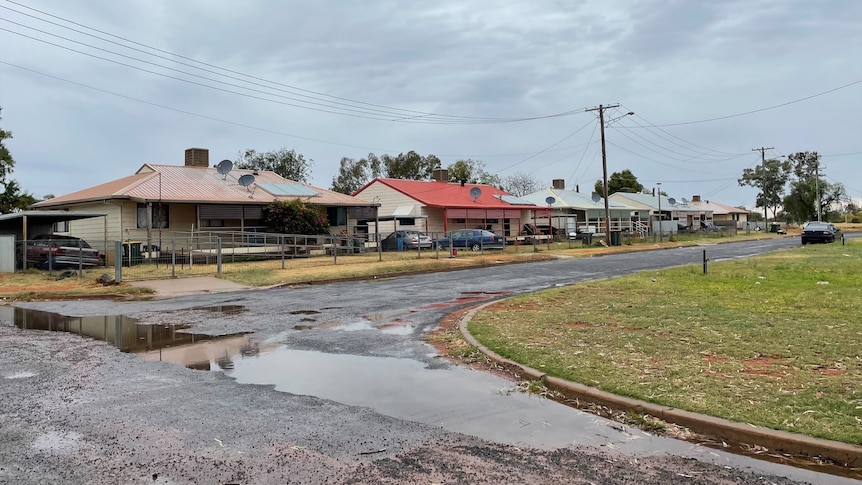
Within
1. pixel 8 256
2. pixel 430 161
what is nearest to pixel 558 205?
pixel 430 161

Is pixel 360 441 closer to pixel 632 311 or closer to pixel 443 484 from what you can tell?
pixel 443 484

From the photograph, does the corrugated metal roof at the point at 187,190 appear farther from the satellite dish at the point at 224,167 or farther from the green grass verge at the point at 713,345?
the green grass verge at the point at 713,345

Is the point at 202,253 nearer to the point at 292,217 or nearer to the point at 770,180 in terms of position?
the point at 292,217

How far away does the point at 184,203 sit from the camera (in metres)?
30.4

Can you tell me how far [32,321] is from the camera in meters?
12.2

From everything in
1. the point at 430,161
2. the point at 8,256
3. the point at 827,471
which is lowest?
the point at 827,471

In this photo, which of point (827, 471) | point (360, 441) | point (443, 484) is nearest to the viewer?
point (443, 484)

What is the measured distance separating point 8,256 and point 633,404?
80.0 ft

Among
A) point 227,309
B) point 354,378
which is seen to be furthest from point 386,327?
point 227,309

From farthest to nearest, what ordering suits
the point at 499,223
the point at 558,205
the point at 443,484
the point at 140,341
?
1. the point at 558,205
2. the point at 499,223
3. the point at 140,341
4. the point at 443,484

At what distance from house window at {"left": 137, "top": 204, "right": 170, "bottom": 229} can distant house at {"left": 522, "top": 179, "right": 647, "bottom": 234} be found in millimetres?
29889

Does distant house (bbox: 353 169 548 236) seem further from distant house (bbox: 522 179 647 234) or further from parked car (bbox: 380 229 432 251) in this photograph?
parked car (bbox: 380 229 432 251)

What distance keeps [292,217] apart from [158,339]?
77.3 feet

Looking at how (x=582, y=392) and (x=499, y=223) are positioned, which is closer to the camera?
(x=582, y=392)
